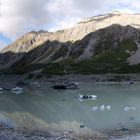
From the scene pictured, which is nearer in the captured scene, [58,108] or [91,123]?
[91,123]

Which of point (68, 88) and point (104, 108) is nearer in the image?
point (104, 108)

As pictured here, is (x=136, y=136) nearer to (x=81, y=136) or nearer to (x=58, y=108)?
(x=81, y=136)

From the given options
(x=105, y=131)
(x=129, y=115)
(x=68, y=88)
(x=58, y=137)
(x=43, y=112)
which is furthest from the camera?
(x=68, y=88)

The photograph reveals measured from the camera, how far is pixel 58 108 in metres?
71.8

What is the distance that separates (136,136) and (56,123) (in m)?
15.5

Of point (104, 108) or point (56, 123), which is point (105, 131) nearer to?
Answer: point (56, 123)

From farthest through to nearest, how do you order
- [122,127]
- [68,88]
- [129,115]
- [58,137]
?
1. [68,88]
2. [129,115]
3. [122,127]
4. [58,137]

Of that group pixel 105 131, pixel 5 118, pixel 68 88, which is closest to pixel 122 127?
pixel 105 131

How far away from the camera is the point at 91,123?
50.9 metres

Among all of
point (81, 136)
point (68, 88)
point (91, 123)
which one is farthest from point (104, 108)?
point (68, 88)

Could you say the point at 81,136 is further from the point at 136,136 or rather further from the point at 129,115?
the point at 129,115

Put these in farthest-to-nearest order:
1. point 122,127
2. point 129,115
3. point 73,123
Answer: point 129,115, point 73,123, point 122,127

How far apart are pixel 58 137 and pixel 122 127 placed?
11.0m

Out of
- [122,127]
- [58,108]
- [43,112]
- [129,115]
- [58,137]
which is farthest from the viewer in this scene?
[58,108]
